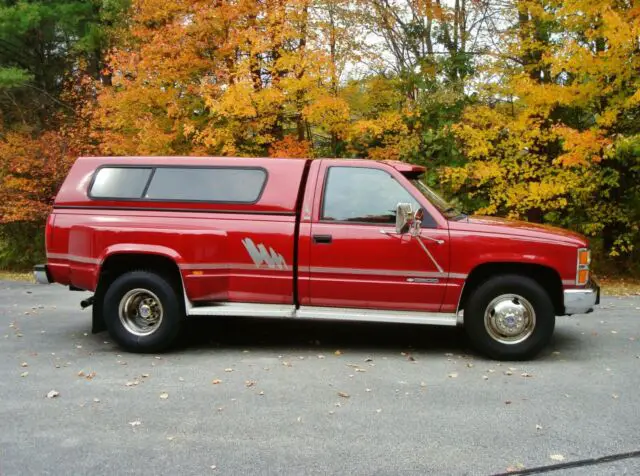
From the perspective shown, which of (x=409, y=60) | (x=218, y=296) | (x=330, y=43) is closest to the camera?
(x=218, y=296)

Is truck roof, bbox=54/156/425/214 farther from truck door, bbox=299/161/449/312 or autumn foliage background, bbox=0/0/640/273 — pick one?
autumn foliage background, bbox=0/0/640/273

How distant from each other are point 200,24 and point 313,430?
12.5m

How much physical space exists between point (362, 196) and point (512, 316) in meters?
1.93

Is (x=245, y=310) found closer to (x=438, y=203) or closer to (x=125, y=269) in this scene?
(x=125, y=269)

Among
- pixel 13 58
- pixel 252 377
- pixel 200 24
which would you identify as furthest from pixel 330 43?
pixel 13 58

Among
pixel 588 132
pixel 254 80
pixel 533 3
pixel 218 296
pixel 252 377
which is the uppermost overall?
pixel 533 3

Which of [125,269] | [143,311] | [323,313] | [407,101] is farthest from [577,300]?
[407,101]

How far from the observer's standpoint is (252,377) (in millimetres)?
5527

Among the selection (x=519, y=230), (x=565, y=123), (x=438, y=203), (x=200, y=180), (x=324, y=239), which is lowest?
(x=324, y=239)

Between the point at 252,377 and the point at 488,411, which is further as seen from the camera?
the point at 252,377

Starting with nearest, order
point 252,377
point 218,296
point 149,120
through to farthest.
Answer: point 252,377 → point 218,296 → point 149,120

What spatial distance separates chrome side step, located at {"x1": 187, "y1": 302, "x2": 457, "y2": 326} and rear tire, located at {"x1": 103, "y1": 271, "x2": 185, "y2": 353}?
9.3 inches

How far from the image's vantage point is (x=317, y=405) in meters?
4.76

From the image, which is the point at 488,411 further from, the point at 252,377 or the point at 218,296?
the point at 218,296
